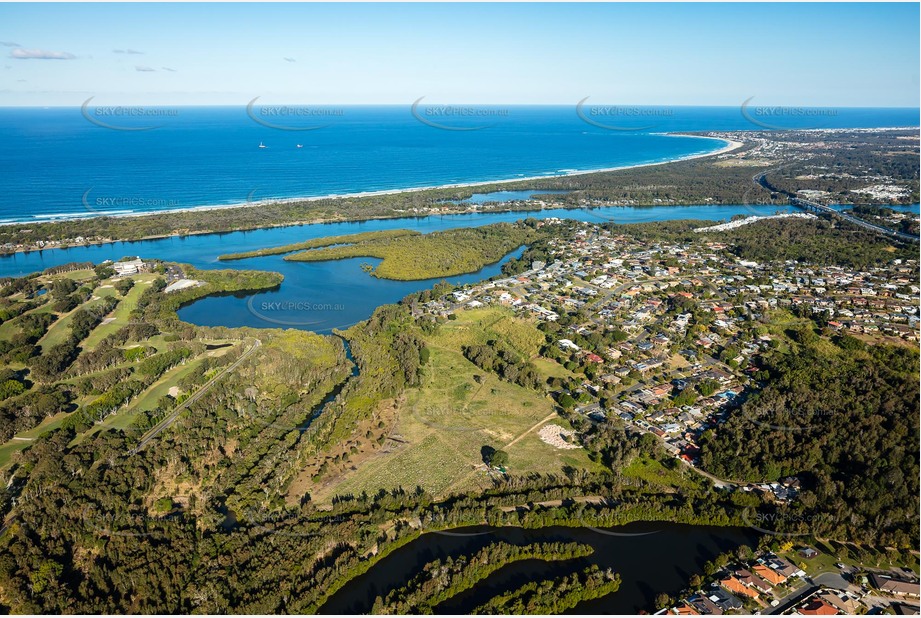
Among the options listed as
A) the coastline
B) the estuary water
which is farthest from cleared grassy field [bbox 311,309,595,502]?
the coastline

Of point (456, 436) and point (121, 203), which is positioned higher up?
point (121, 203)

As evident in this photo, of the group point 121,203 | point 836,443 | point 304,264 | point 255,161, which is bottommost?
point 836,443

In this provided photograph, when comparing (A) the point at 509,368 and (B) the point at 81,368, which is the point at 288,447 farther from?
(B) the point at 81,368

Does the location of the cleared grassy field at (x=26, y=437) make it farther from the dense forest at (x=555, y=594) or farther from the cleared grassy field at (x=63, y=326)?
the dense forest at (x=555, y=594)

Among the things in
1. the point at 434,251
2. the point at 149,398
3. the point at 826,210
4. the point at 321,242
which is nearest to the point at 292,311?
the point at 149,398

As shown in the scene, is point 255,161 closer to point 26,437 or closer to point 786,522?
point 26,437

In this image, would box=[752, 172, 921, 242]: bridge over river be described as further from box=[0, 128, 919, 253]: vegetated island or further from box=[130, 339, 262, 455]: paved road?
box=[130, 339, 262, 455]: paved road
